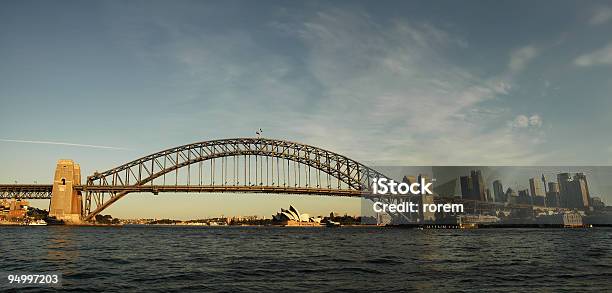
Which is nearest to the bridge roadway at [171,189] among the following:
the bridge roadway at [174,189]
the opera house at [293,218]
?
the bridge roadway at [174,189]

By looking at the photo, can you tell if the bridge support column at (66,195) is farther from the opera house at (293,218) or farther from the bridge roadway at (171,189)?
the opera house at (293,218)

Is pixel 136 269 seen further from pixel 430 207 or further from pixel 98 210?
pixel 430 207

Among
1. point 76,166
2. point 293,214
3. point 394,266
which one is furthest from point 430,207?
point 394,266

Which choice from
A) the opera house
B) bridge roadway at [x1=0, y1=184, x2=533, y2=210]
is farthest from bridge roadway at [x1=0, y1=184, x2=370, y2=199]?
the opera house

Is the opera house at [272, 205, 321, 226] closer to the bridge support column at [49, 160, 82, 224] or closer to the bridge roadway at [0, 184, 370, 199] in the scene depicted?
the bridge roadway at [0, 184, 370, 199]

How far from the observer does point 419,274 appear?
19.1m

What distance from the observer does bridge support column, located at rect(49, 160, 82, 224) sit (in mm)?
93062

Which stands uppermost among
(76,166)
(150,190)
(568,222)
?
(76,166)

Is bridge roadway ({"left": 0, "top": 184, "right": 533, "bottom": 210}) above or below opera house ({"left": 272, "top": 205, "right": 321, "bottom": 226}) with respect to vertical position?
above

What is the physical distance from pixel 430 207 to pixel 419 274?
10389 cm

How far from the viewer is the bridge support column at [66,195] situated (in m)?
93.1

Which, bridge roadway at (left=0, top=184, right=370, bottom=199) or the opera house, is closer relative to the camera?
bridge roadway at (left=0, top=184, right=370, bottom=199)

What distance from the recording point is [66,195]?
9438 centimetres

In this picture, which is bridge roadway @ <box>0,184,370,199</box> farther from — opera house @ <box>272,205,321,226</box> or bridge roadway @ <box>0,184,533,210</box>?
opera house @ <box>272,205,321,226</box>
